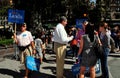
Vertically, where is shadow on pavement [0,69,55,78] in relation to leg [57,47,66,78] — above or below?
below

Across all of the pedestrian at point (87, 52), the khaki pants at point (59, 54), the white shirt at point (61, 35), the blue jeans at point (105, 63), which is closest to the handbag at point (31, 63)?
the khaki pants at point (59, 54)

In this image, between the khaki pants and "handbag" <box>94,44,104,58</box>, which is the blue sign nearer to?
the khaki pants

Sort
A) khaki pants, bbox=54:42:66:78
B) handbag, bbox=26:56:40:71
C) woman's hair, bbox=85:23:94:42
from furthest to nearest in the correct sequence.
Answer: handbag, bbox=26:56:40:71 < khaki pants, bbox=54:42:66:78 < woman's hair, bbox=85:23:94:42

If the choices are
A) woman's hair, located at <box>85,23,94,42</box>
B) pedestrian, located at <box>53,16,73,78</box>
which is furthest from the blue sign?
woman's hair, located at <box>85,23,94,42</box>

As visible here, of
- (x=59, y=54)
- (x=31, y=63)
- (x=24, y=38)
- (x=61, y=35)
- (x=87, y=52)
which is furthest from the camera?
(x=24, y=38)

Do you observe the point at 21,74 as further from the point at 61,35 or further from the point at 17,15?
the point at 17,15

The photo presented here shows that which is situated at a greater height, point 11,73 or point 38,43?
point 38,43

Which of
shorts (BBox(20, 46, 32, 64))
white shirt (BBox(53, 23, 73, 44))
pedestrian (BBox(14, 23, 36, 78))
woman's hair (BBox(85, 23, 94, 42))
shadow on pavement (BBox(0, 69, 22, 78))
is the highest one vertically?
woman's hair (BBox(85, 23, 94, 42))

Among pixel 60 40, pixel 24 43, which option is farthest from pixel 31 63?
pixel 60 40

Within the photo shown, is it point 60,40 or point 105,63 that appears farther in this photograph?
point 105,63

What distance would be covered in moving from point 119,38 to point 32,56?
13.8 meters

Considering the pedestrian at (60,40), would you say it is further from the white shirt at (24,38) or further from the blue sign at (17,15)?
the blue sign at (17,15)

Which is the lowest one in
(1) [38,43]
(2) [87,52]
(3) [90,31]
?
(1) [38,43]

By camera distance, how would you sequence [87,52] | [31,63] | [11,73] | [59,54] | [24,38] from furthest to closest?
[11,73] → [24,38] → [31,63] → [59,54] → [87,52]
